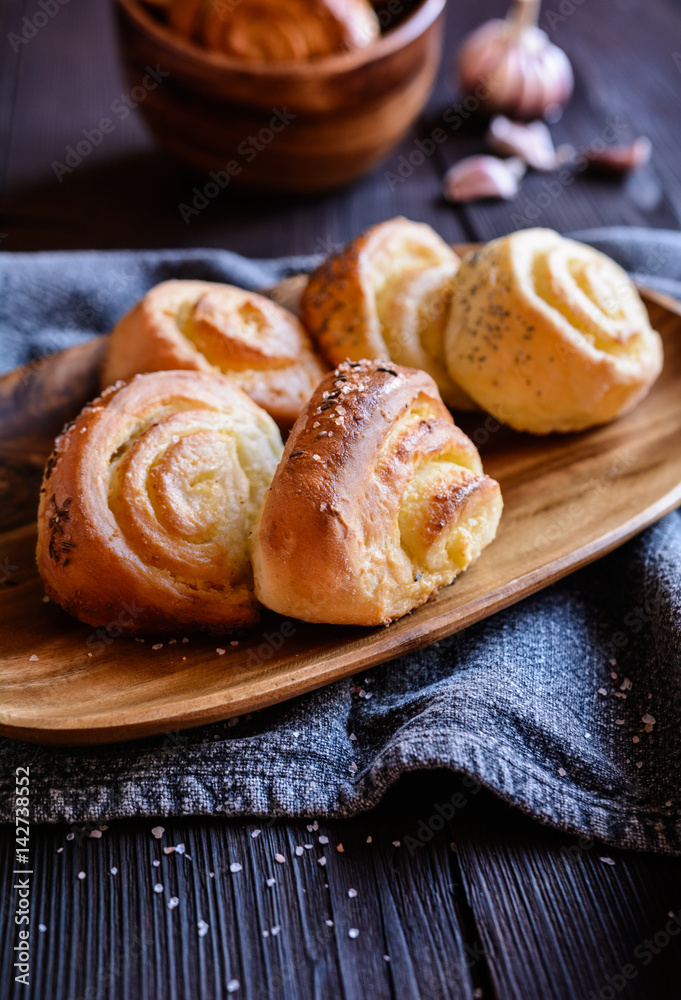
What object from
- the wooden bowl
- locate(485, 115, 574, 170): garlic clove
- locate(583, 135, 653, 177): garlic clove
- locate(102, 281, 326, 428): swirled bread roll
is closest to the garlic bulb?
locate(485, 115, 574, 170): garlic clove

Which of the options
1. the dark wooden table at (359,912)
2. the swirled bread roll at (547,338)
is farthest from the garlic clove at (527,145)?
the dark wooden table at (359,912)

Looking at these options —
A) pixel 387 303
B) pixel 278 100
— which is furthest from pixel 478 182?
pixel 387 303

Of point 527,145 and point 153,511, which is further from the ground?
point 153,511

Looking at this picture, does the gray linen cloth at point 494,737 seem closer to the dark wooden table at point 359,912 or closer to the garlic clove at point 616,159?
the dark wooden table at point 359,912

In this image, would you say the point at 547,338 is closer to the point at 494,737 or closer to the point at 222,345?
the point at 222,345

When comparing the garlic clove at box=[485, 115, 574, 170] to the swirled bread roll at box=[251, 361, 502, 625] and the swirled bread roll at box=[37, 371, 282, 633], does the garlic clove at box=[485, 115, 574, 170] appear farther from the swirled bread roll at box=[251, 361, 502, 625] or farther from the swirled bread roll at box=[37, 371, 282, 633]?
the swirled bread roll at box=[37, 371, 282, 633]
